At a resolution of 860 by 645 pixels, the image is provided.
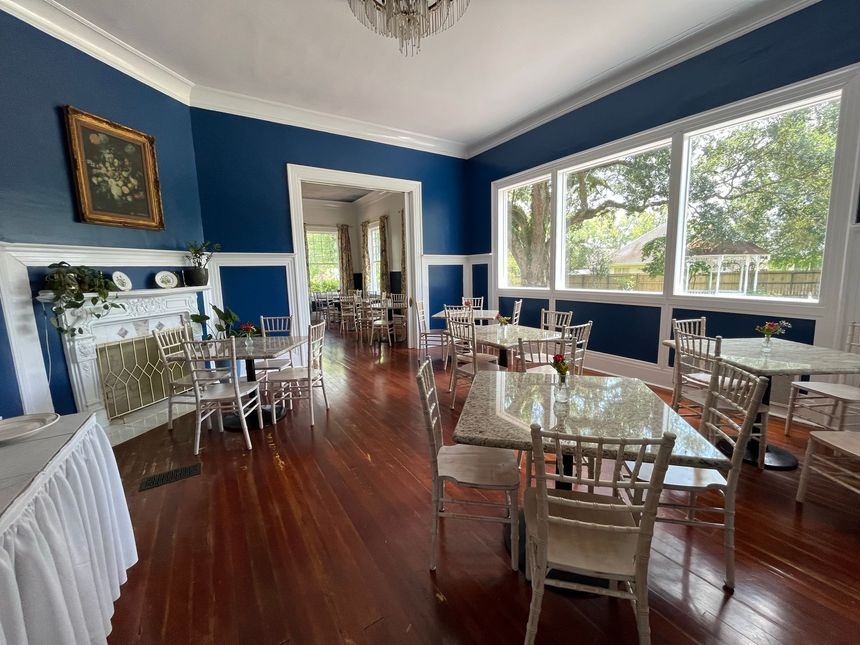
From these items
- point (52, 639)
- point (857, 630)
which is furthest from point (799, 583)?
point (52, 639)

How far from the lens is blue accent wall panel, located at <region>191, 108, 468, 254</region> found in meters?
4.17

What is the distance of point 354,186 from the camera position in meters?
5.25

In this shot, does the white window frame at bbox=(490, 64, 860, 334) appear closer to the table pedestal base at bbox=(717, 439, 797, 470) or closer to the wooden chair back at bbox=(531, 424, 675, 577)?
the table pedestal base at bbox=(717, 439, 797, 470)

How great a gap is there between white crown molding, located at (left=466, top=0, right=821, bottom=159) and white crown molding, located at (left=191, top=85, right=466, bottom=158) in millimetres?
1478

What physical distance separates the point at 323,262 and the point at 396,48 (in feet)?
24.8

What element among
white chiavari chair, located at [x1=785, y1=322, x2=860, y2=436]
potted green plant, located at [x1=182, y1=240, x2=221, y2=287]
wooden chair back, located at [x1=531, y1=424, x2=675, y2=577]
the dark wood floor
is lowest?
the dark wood floor

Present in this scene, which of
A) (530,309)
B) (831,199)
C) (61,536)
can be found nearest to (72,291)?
(61,536)

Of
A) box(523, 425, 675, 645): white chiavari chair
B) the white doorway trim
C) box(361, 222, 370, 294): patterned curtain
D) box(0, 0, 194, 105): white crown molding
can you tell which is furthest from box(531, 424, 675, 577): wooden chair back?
box(361, 222, 370, 294): patterned curtain

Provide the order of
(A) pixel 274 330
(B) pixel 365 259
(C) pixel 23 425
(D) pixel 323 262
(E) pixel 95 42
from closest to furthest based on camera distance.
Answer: (C) pixel 23 425 → (E) pixel 95 42 → (A) pixel 274 330 → (B) pixel 365 259 → (D) pixel 323 262

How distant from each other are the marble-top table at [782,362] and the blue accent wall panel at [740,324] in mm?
350

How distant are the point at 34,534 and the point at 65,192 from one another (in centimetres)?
309

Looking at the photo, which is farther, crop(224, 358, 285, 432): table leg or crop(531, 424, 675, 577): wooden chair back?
crop(224, 358, 285, 432): table leg

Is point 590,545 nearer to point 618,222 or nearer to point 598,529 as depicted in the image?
point 598,529

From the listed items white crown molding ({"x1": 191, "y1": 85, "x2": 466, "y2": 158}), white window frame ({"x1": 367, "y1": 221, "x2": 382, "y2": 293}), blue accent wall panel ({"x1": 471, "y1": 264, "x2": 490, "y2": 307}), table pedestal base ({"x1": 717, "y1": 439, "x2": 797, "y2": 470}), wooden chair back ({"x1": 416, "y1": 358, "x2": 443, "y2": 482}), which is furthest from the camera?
white window frame ({"x1": 367, "y1": 221, "x2": 382, "y2": 293})
